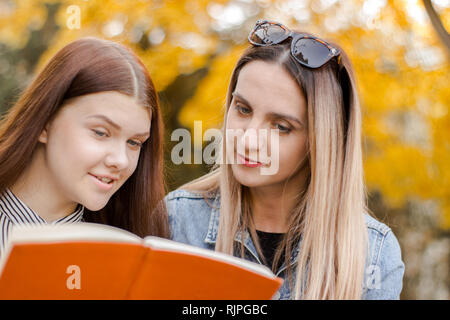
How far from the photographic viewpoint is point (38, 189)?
67.7 inches

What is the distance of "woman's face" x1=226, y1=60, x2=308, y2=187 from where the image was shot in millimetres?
1822

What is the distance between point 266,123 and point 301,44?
1.08 ft

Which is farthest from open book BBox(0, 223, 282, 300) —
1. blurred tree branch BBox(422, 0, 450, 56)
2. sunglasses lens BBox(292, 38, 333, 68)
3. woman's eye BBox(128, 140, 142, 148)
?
blurred tree branch BBox(422, 0, 450, 56)

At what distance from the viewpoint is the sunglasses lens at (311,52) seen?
6.21 feet

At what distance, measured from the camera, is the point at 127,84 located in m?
1.73

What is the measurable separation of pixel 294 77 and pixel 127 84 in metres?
0.58

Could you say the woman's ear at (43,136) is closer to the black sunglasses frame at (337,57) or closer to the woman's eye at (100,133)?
the woman's eye at (100,133)

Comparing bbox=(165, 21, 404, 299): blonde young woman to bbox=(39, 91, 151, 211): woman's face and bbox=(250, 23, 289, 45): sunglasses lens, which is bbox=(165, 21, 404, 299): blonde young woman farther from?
bbox=(39, 91, 151, 211): woman's face

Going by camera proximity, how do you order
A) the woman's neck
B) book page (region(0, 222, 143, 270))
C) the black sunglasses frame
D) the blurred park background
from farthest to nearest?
the blurred park background < the black sunglasses frame < the woman's neck < book page (region(0, 222, 143, 270))

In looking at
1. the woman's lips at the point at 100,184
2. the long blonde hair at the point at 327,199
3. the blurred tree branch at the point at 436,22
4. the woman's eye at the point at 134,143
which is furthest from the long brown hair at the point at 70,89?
the blurred tree branch at the point at 436,22

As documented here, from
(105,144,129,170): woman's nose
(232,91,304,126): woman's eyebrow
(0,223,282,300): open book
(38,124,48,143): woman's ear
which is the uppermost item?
(232,91,304,126): woman's eyebrow

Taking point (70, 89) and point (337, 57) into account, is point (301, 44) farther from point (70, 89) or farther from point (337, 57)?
point (70, 89)

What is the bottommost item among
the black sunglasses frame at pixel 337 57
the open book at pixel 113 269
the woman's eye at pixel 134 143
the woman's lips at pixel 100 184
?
the open book at pixel 113 269

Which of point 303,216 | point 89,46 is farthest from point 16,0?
point 303,216
